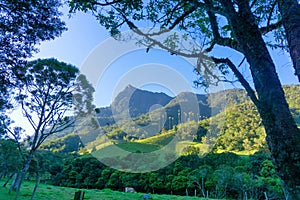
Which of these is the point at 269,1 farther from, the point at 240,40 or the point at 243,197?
the point at 243,197

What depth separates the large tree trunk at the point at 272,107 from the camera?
5.13 feet

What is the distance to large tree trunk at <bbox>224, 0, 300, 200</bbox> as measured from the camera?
1.56m

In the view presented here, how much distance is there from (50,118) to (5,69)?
443 inches

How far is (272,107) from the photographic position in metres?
1.72

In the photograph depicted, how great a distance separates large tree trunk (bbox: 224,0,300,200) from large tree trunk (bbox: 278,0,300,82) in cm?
19

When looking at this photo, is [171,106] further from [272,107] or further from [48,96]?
[272,107]

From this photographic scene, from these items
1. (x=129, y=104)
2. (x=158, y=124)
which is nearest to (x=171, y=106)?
(x=158, y=124)

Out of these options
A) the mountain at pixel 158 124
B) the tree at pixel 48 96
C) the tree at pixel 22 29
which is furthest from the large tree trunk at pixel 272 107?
the mountain at pixel 158 124

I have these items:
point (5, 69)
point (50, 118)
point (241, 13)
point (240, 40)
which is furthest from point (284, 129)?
point (50, 118)

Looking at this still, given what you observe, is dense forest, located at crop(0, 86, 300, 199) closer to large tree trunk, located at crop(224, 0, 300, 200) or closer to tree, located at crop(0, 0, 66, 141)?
tree, located at crop(0, 0, 66, 141)

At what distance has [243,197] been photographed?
A: 92.9 ft

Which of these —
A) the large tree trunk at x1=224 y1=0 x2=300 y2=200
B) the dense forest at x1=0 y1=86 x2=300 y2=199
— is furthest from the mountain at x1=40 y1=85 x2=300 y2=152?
the large tree trunk at x1=224 y1=0 x2=300 y2=200

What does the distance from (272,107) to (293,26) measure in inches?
28.4

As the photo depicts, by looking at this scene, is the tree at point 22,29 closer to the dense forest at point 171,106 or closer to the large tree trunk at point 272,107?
the dense forest at point 171,106
